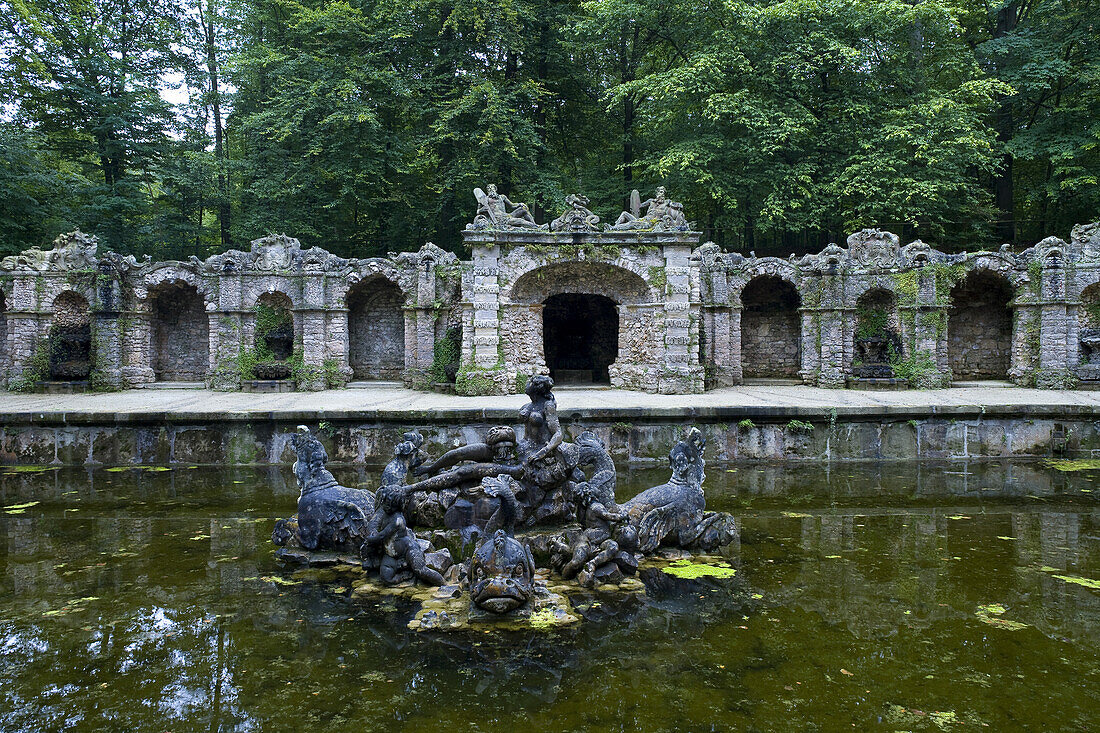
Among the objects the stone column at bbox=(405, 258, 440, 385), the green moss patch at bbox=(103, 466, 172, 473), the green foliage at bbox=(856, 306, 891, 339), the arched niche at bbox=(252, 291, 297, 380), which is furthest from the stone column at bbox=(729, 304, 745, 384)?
the green moss patch at bbox=(103, 466, 172, 473)

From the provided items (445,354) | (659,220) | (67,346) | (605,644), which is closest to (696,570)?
(605,644)

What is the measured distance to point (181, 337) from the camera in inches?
797

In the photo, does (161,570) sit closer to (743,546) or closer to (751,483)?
(743,546)

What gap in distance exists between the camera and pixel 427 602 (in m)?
5.30

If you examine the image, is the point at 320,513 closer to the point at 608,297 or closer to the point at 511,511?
the point at 511,511

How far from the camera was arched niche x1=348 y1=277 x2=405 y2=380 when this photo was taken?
20125mm

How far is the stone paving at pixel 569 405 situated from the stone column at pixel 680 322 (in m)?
0.82

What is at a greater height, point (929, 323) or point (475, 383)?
point (929, 323)

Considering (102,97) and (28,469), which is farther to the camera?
(102,97)

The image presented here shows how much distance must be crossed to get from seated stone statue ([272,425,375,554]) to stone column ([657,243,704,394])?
388 inches

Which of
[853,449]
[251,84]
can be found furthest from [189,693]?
[251,84]

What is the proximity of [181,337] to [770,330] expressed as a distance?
18.7 m

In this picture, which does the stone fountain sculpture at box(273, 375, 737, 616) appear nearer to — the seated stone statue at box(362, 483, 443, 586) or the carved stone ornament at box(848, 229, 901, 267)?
the seated stone statue at box(362, 483, 443, 586)

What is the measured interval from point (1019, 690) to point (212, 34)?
31191 mm
